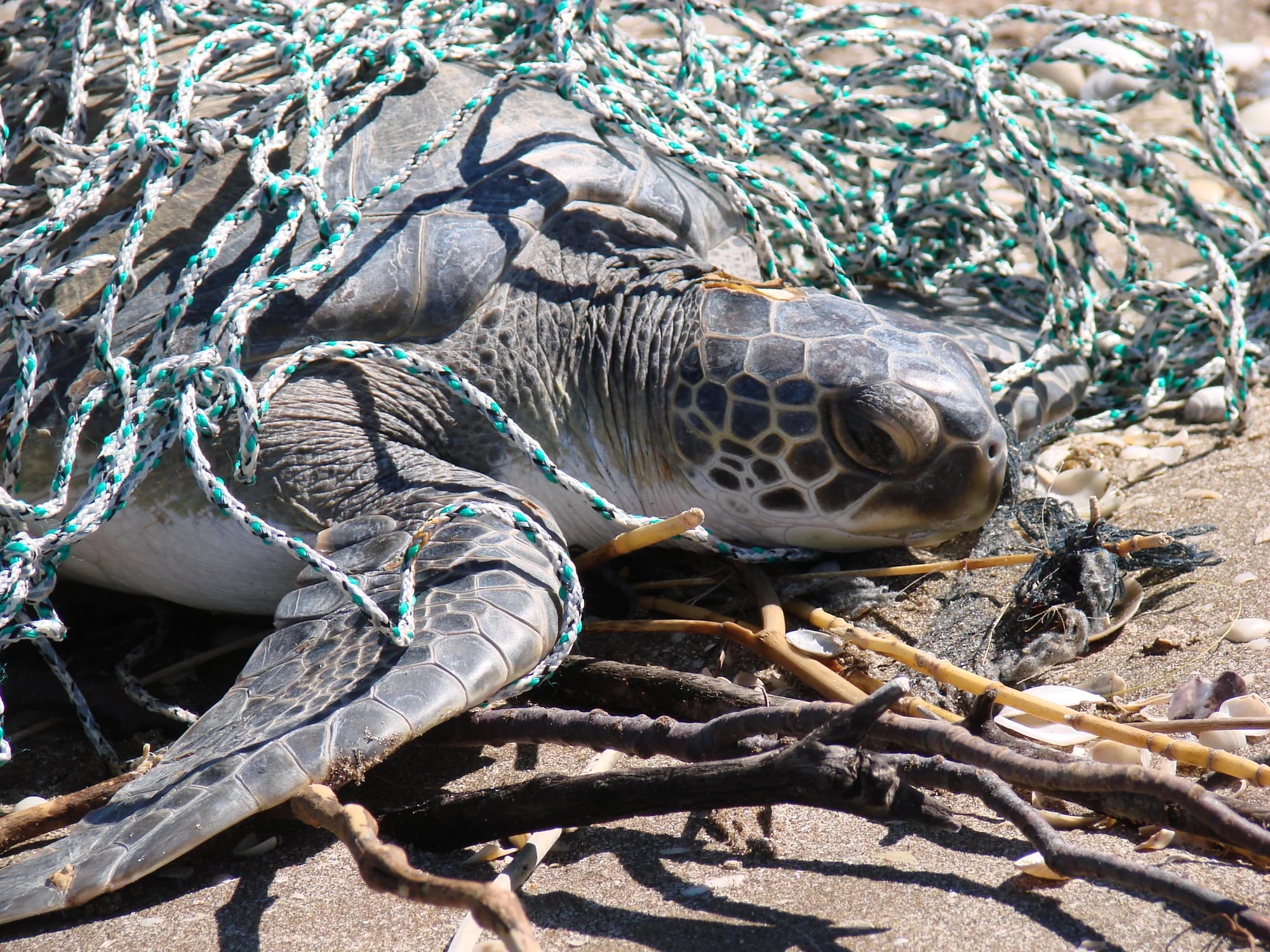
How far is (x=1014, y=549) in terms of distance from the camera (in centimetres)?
165

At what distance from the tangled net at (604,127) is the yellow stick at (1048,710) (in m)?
0.27

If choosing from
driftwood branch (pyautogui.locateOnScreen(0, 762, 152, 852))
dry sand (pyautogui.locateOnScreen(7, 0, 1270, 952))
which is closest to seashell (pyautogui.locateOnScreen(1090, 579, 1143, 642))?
dry sand (pyautogui.locateOnScreen(7, 0, 1270, 952))

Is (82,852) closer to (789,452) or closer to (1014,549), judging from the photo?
(789,452)

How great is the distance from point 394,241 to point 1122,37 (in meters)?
1.69

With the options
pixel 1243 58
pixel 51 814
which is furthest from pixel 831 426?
pixel 1243 58

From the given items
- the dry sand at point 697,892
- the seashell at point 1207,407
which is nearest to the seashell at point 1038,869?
the dry sand at point 697,892

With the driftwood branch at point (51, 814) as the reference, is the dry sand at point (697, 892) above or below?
above

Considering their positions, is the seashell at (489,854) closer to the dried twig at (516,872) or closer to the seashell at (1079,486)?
the dried twig at (516,872)

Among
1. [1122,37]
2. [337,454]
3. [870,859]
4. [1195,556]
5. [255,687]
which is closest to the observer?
[870,859]

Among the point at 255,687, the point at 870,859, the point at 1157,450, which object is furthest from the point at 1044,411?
the point at 255,687

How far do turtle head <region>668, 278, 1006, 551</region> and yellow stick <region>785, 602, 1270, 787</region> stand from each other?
19 centimetres

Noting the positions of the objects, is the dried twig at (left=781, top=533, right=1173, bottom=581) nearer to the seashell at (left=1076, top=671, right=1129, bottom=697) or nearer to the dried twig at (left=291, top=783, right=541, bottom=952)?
the seashell at (left=1076, top=671, right=1129, bottom=697)

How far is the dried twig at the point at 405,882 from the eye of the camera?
81 cm

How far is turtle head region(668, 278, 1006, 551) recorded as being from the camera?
5.04 feet
